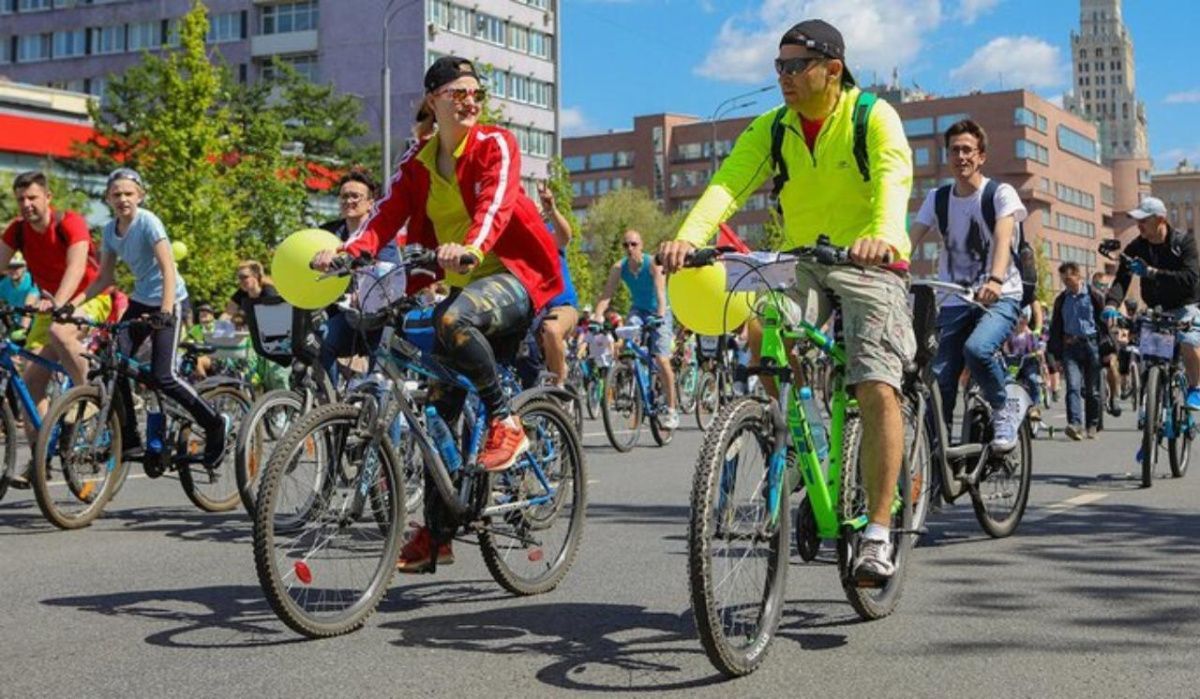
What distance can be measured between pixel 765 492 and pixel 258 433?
13.5 feet

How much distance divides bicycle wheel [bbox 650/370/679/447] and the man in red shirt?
21.3ft

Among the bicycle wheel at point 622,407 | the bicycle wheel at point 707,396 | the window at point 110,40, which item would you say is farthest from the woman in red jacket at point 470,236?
the window at point 110,40

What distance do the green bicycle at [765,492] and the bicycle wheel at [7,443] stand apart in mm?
4813

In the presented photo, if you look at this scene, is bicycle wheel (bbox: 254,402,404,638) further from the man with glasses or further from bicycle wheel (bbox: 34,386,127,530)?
the man with glasses

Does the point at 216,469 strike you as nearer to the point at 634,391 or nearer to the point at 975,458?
the point at 975,458

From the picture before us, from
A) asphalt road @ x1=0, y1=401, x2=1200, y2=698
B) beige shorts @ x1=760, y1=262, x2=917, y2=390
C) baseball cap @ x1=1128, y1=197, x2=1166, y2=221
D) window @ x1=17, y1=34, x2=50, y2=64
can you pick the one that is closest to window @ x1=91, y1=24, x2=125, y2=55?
window @ x1=17, y1=34, x2=50, y2=64

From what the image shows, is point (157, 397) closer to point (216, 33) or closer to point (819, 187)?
point (819, 187)

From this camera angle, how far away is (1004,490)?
775 cm

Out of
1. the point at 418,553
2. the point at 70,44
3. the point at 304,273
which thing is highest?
the point at 70,44

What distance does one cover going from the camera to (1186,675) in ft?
14.9

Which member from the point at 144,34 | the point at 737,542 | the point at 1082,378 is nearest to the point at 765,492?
the point at 737,542

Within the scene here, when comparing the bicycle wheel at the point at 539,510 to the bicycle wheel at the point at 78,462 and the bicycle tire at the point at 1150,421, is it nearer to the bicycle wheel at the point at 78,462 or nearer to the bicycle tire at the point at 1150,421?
the bicycle wheel at the point at 78,462

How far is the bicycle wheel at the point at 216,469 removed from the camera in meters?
8.64

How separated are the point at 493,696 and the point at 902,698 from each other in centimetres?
112
